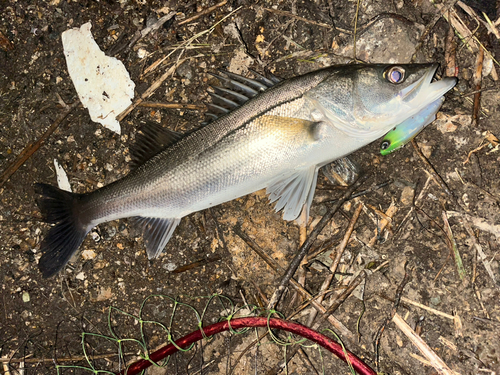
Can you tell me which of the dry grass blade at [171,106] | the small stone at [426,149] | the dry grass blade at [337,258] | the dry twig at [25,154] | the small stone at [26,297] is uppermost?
the dry twig at [25,154]

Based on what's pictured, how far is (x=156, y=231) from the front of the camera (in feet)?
10.4

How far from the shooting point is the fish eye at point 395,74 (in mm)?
2561

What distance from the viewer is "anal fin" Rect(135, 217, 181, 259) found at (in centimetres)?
313

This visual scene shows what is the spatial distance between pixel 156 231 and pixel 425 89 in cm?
238

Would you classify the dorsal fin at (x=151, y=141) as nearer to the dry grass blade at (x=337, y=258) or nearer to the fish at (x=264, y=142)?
the fish at (x=264, y=142)

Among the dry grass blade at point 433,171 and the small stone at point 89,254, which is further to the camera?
the small stone at point 89,254

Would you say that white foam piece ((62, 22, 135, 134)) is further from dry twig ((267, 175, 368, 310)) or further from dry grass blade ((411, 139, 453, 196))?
dry grass blade ((411, 139, 453, 196))

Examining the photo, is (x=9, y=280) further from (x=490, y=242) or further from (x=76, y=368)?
(x=490, y=242)

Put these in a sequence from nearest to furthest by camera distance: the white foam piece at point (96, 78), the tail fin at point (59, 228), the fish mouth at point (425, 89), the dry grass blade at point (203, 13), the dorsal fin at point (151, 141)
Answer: the fish mouth at point (425, 89) → the dorsal fin at point (151, 141) → the tail fin at point (59, 228) → the dry grass blade at point (203, 13) → the white foam piece at point (96, 78)

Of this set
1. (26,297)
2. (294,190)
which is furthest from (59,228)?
(294,190)

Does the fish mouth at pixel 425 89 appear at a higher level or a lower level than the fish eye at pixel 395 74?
lower

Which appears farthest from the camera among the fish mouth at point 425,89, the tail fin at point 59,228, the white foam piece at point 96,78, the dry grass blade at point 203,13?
the white foam piece at point 96,78

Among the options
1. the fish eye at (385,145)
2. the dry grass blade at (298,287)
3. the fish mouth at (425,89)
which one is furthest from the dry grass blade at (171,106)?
the fish mouth at (425,89)

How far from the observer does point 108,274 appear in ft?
11.5
